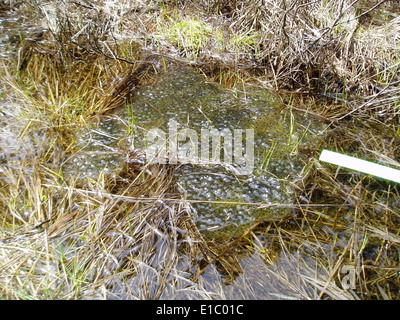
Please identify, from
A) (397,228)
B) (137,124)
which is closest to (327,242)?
(397,228)

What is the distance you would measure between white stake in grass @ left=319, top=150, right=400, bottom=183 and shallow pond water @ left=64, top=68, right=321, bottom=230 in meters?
0.15

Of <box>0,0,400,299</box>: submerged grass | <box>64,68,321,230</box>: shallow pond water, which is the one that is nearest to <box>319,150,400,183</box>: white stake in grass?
<box>0,0,400,299</box>: submerged grass

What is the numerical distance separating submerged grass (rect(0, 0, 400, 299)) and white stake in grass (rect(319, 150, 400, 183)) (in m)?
0.05

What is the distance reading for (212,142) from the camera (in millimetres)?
1532

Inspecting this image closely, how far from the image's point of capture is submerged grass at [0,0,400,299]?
1043 millimetres

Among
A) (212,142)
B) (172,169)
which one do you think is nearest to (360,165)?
(212,142)

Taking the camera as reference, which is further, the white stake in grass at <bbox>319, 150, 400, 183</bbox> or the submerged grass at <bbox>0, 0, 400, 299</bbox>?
the white stake in grass at <bbox>319, 150, 400, 183</bbox>

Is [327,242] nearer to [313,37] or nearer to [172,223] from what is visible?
[172,223]

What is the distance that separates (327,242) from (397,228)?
0.34m

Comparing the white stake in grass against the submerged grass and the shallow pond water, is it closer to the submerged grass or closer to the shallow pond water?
the submerged grass

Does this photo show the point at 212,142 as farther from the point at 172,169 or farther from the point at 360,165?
the point at 360,165

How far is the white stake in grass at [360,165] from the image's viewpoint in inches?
52.4

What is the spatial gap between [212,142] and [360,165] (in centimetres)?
79

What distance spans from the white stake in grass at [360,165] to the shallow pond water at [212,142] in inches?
6.0
